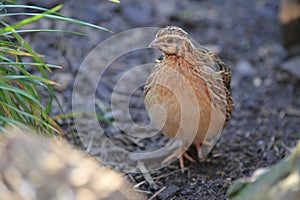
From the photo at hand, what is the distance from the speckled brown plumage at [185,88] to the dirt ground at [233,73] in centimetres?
47

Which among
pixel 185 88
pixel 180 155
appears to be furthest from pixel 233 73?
pixel 185 88

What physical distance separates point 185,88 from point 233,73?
7.09ft

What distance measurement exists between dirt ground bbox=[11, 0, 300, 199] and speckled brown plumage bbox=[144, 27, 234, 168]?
1.55ft

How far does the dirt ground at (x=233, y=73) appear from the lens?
183 inches

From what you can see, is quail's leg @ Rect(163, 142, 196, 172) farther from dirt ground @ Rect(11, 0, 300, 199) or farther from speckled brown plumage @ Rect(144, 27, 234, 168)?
speckled brown plumage @ Rect(144, 27, 234, 168)

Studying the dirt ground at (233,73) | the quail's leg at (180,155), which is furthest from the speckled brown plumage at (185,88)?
the dirt ground at (233,73)

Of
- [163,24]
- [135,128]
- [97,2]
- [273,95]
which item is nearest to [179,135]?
[135,128]

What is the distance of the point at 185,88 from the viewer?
4.31 metres

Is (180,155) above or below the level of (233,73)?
below

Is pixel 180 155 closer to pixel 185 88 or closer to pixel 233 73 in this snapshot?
pixel 185 88

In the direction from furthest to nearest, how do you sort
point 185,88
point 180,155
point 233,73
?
point 233,73, point 180,155, point 185,88

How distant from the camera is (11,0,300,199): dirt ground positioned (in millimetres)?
4641

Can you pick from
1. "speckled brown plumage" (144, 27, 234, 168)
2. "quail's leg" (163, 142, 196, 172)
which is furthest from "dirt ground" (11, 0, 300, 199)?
"speckled brown plumage" (144, 27, 234, 168)

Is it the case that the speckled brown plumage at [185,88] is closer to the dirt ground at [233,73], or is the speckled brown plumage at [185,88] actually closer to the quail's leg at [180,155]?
the quail's leg at [180,155]
